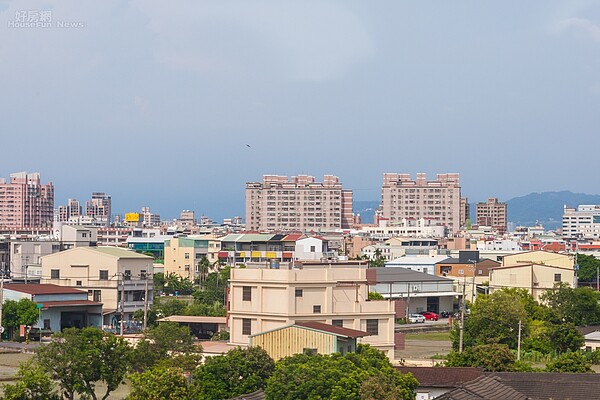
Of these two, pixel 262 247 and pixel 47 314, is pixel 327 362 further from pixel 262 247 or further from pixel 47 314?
pixel 262 247

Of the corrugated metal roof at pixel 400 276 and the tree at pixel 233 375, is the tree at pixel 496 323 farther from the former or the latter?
the corrugated metal roof at pixel 400 276

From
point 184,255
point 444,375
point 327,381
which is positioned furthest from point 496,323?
point 184,255

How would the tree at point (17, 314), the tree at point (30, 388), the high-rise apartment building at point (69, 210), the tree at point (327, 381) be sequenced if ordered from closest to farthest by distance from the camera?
the tree at point (327, 381)
the tree at point (30, 388)
the tree at point (17, 314)
the high-rise apartment building at point (69, 210)

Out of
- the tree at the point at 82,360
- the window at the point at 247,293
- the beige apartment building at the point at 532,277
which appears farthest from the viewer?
the beige apartment building at the point at 532,277

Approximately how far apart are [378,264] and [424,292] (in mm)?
15910

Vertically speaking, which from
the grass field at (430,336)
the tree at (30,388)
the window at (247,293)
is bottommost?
the grass field at (430,336)

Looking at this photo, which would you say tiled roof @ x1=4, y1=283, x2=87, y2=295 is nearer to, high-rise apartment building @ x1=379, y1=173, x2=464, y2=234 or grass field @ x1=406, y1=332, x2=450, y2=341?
grass field @ x1=406, y1=332, x2=450, y2=341

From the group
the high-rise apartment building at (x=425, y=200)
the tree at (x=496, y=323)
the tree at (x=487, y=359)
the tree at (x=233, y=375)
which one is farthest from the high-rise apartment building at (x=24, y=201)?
the tree at (x=233, y=375)

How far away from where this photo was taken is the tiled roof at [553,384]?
2480 centimetres

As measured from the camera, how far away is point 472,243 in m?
107

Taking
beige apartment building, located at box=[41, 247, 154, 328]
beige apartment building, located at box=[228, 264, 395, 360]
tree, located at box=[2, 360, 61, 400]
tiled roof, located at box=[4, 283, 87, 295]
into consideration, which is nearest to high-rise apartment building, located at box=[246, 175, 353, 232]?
beige apartment building, located at box=[41, 247, 154, 328]

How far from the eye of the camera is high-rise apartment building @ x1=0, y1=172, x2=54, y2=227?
159 metres

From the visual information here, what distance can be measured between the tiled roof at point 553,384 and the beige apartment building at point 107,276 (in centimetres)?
2610

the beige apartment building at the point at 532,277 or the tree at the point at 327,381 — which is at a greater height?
the beige apartment building at the point at 532,277
